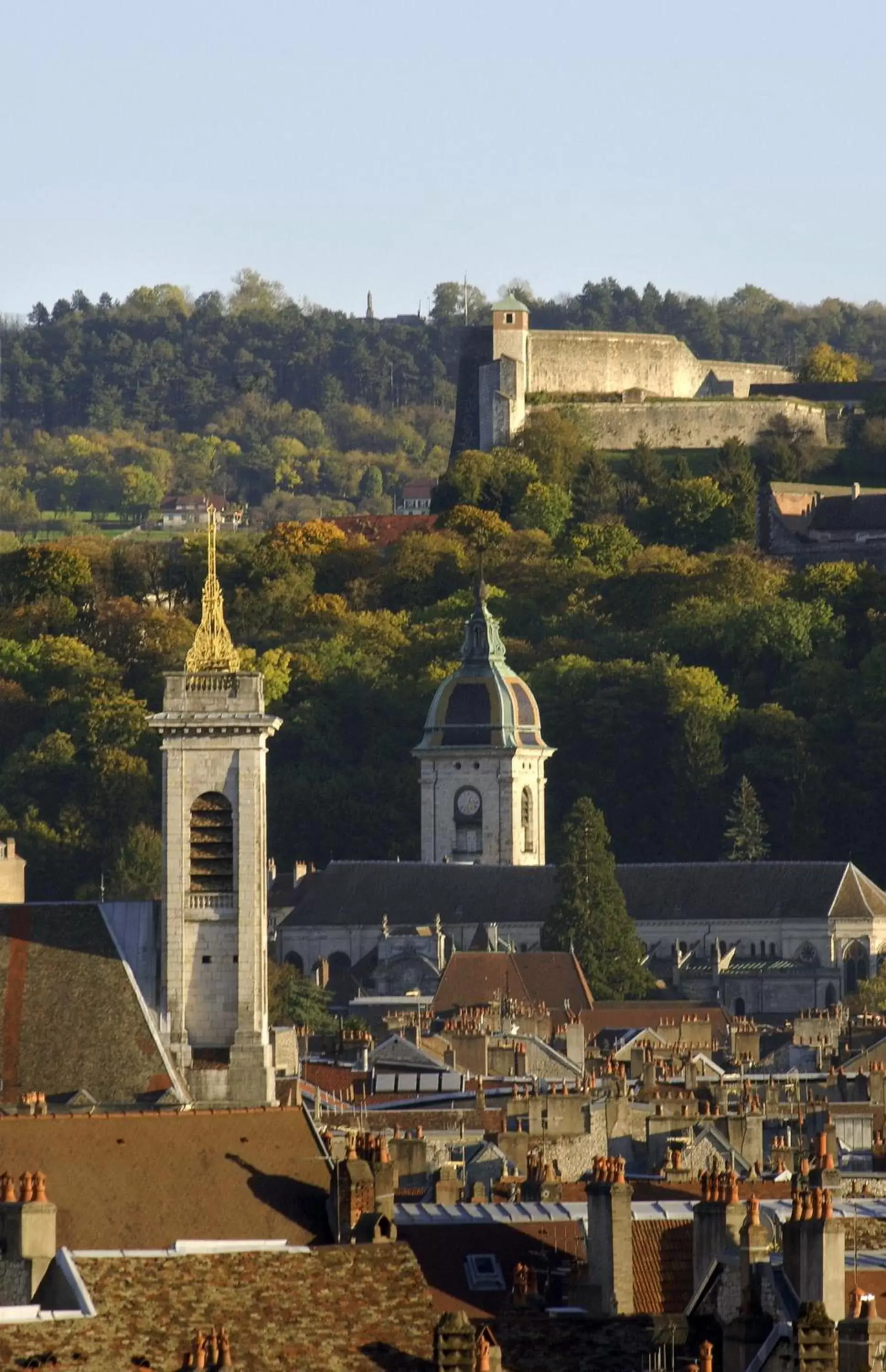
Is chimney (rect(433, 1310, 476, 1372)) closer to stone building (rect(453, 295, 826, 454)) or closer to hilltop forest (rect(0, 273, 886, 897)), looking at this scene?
hilltop forest (rect(0, 273, 886, 897))

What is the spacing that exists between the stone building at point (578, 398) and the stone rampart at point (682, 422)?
0.02 meters

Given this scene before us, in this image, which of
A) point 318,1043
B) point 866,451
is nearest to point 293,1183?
point 318,1043

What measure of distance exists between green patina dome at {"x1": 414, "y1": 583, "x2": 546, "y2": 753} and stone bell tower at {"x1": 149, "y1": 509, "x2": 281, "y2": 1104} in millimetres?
74038

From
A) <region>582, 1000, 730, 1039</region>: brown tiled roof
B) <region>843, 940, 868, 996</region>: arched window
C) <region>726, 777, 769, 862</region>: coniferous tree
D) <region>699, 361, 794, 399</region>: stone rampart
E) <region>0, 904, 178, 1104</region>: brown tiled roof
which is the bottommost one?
<region>843, 940, 868, 996</region>: arched window

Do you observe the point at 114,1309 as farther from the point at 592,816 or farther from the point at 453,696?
the point at 453,696

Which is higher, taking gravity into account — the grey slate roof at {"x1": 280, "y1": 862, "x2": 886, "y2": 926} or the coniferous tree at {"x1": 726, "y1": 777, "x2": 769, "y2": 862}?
the coniferous tree at {"x1": 726, "y1": 777, "x2": 769, "y2": 862}

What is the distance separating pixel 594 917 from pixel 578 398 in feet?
189

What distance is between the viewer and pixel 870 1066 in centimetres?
7331

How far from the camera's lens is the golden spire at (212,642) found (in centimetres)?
7200

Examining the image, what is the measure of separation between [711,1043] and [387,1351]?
64.7m

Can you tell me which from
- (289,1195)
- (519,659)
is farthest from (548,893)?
(289,1195)

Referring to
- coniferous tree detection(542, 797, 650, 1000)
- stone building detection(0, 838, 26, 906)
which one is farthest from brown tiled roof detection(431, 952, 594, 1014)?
stone building detection(0, 838, 26, 906)

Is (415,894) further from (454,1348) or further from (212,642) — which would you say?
(454,1348)

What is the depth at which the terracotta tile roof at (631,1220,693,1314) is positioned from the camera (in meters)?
35.7
